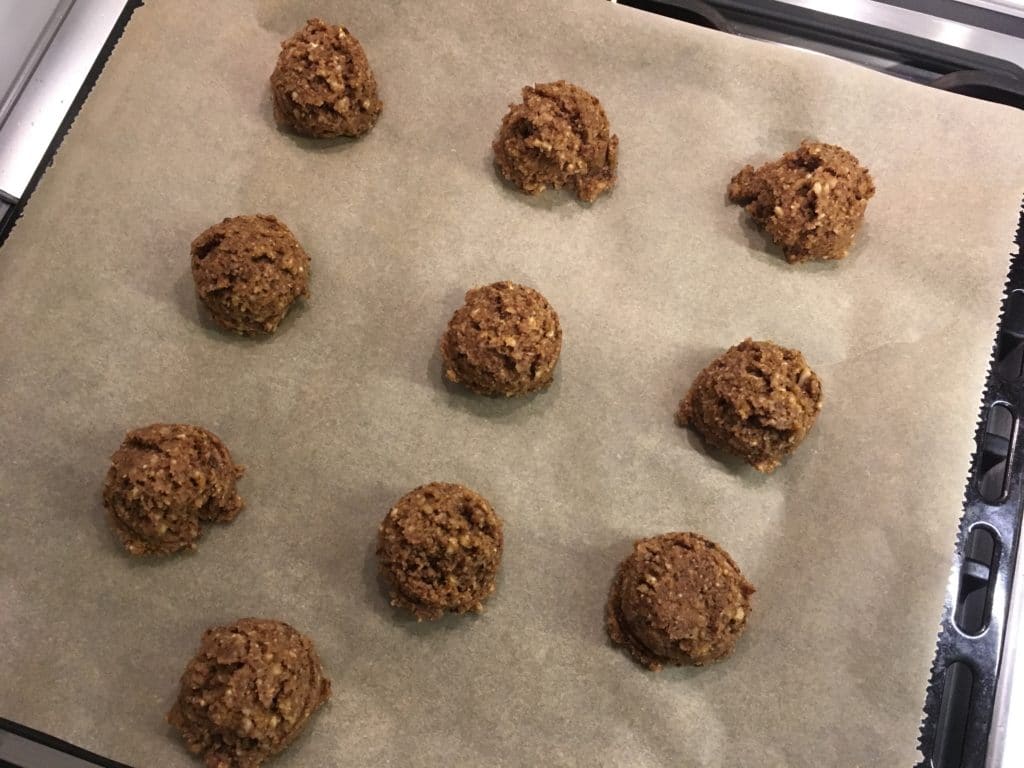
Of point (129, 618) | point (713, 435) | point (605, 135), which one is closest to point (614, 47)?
point (605, 135)

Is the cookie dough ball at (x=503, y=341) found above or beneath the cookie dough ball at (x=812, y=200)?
beneath

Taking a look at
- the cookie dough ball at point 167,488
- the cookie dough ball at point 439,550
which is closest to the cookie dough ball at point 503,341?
the cookie dough ball at point 439,550

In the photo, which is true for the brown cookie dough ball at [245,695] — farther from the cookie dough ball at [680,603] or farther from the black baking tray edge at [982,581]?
the black baking tray edge at [982,581]

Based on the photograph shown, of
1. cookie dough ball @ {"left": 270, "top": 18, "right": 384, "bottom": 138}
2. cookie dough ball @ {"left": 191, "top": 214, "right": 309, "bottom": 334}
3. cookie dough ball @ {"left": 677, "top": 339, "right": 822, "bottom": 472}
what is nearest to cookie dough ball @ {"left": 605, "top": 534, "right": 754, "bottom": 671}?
cookie dough ball @ {"left": 677, "top": 339, "right": 822, "bottom": 472}

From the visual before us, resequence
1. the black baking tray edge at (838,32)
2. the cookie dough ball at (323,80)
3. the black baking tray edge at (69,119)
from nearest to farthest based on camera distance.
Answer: the cookie dough ball at (323,80)
the black baking tray edge at (69,119)
the black baking tray edge at (838,32)

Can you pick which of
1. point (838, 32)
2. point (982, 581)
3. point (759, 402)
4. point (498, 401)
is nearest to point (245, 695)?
point (498, 401)

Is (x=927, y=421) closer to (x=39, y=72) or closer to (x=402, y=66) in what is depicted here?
(x=402, y=66)

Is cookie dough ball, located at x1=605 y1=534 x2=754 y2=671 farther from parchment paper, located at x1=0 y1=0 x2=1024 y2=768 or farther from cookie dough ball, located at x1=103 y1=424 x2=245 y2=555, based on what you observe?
cookie dough ball, located at x1=103 y1=424 x2=245 y2=555
